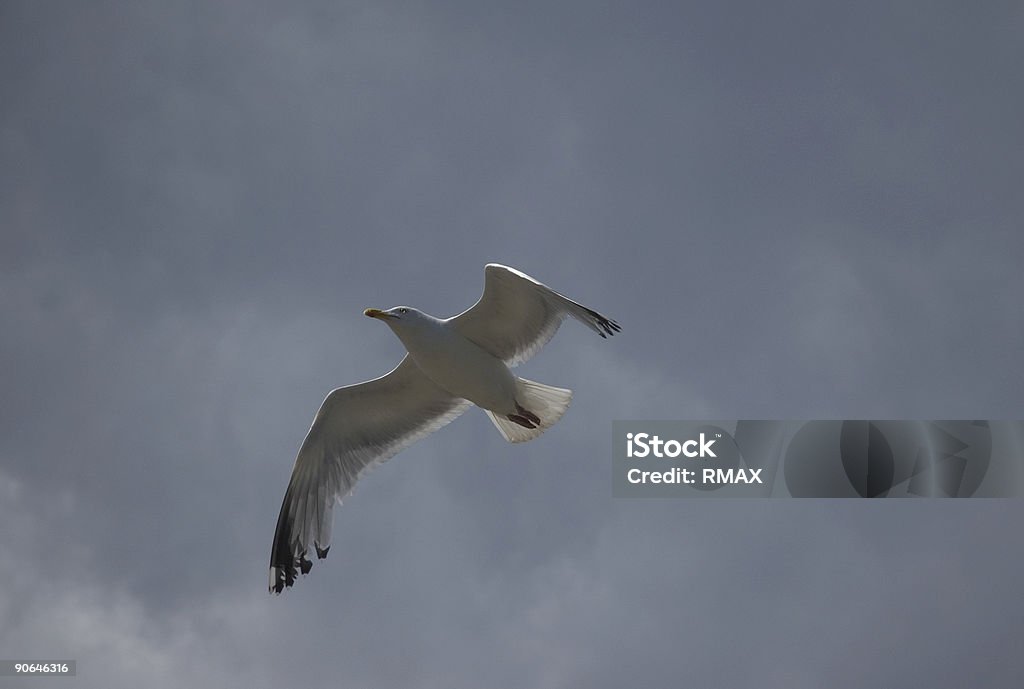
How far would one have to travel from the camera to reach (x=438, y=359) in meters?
13.6

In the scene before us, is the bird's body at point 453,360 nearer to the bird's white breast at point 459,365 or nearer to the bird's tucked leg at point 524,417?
the bird's white breast at point 459,365

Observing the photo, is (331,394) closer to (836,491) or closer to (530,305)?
(530,305)

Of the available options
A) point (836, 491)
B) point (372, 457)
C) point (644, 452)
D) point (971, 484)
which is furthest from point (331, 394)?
point (971, 484)

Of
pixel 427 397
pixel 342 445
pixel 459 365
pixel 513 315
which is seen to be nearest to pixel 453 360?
pixel 459 365

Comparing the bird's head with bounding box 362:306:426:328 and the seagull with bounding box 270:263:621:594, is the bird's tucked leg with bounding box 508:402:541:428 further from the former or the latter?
the bird's head with bounding box 362:306:426:328

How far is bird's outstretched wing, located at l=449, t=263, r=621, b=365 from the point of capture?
1319cm

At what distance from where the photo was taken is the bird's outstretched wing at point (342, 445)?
14398 mm

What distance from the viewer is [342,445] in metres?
14.6

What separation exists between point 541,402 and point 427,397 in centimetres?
111

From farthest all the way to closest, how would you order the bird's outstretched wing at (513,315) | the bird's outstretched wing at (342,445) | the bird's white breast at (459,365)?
the bird's outstretched wing at (342,445), the bird's white breast at (459,365), the bird's outstretched wing at (513,315)

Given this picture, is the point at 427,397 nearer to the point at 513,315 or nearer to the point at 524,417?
the point at 524,417

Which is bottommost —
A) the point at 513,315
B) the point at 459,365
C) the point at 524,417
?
the point at 524,417

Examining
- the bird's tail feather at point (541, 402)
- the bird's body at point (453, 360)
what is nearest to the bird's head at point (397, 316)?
the bird's body at point (453, 360)

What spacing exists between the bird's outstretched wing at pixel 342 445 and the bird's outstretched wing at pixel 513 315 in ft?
2.75
